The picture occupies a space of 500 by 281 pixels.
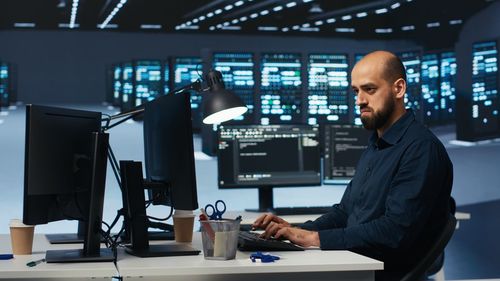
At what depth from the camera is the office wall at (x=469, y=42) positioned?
647cm

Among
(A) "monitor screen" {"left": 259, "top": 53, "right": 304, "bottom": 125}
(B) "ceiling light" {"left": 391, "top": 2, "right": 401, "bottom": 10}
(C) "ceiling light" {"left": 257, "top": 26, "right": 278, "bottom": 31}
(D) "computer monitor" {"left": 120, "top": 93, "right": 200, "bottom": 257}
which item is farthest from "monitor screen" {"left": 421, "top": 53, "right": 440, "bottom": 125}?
(D) "computer monitor" {"left": 120, "top": 93, "right": 200, "bottom": 257}

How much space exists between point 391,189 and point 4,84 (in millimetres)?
3771

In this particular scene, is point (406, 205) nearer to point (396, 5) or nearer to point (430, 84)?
point (430, 84)

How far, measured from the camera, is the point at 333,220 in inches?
132

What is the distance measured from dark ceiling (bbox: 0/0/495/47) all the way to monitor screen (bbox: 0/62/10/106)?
0.91 feet

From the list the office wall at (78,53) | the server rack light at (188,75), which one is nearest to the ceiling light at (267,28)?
the office wall at (78,53)

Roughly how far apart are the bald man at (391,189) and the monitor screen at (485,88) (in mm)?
3538

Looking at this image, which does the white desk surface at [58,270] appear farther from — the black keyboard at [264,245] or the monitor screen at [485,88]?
the monitor screen at [485,88]

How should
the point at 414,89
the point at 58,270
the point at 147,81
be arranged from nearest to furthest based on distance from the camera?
the point at 58,270
the point at 147,81
the point at 414,89

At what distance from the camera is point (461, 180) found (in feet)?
21.5

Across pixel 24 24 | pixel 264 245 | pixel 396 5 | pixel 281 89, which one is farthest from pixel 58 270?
pixel 396 5

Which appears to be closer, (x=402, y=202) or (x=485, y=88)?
(x=402, y=202)

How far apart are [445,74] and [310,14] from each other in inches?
44.3

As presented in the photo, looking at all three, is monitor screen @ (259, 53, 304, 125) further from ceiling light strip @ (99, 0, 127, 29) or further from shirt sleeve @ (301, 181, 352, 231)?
shirt sleeve @ (301, 181, 352, 231)
